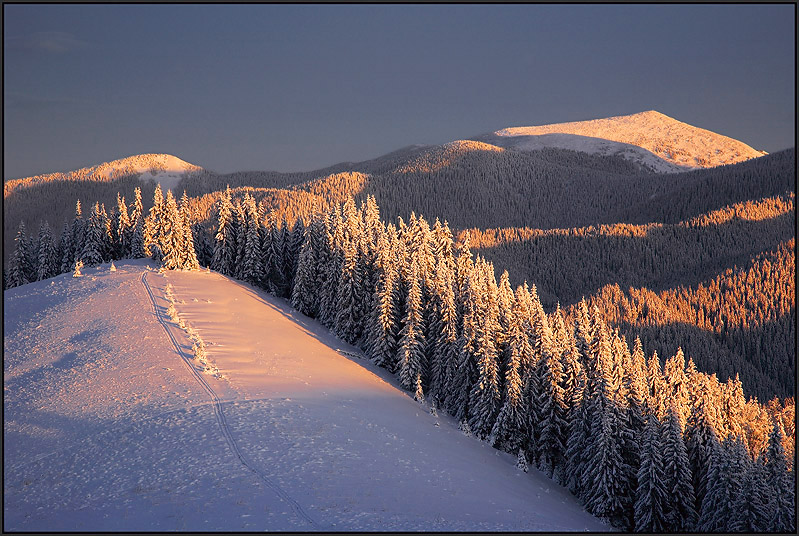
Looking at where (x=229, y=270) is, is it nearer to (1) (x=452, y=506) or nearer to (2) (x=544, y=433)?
(2) (x=544, y=433)

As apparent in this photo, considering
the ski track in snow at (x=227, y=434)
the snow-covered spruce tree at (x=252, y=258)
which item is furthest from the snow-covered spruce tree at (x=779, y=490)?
the snow-covered spruce tree at (x=252, y=258)

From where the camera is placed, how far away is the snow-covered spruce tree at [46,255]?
84625 mm

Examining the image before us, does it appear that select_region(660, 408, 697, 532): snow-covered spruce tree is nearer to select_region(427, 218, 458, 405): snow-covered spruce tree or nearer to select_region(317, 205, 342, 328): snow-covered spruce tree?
select_region(427, 218, 458, 405): snow-covered spruce tree

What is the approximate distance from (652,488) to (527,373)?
1203 cm

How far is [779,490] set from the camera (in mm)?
35156

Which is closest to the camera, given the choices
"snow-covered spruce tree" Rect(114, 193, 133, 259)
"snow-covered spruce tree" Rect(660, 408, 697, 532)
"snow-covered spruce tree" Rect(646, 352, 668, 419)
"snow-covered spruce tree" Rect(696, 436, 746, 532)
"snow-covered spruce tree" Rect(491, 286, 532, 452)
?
"snow-covered spruce tree" Rect(696, 436, 746, 532)

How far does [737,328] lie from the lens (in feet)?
559

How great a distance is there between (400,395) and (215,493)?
82.9 ft

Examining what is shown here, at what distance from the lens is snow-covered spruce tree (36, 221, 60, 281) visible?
84625 millimetres

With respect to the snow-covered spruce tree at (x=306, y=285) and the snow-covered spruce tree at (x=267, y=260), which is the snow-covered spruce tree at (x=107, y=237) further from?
the snow-covered spruce tree at (x=306, y=285)

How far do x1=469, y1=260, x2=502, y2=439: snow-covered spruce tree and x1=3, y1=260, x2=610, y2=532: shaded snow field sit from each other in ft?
7.11

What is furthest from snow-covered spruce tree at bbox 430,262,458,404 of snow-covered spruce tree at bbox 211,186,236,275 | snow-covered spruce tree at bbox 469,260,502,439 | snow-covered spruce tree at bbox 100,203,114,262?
snow-covered spruce tree at bbox 100,203,114,262

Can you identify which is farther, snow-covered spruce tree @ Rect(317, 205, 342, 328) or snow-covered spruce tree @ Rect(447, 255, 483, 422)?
snow-covered spruce tree @ Rect(317, 205, 342, 328)

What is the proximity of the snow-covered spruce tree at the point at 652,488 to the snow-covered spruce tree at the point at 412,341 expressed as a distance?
19051mm
